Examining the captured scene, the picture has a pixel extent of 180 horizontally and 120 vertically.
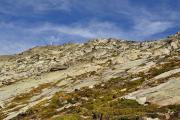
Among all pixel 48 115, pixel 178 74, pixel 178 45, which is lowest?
pixel 48 115

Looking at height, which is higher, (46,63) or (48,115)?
(46,63)

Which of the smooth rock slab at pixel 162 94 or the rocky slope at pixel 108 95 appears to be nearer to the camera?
the rocky slope at pixel 108 95

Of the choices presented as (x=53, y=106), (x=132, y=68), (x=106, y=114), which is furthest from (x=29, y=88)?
(x=106, y=114)

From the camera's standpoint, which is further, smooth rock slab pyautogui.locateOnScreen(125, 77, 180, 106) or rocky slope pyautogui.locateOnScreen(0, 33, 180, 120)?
smooth rock slab pyautogui.locateOnScreen(125, 77, 180, 106)

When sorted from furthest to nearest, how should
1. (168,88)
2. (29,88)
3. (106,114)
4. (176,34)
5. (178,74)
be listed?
(176,34)
(29,88)
(178,74)
(168,88)
(106,114)

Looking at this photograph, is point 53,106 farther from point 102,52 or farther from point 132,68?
point 102,52

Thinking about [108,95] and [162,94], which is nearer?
[162,94]

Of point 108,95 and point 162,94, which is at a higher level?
point 162,94

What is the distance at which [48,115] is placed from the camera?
141ft

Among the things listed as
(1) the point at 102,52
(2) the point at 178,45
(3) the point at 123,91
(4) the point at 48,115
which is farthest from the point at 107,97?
(1) the point at 102,52

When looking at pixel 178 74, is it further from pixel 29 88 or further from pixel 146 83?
pixel 29 88

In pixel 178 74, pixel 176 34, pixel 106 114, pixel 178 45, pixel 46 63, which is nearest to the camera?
pixel 106 114

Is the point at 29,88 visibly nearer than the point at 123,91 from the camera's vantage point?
No

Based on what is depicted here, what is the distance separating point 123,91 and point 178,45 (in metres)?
48.5
